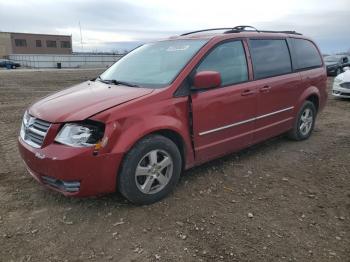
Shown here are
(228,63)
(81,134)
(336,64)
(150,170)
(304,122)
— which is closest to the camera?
(81,134)

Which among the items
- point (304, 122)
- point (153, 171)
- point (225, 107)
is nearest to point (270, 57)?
point (225, 107)

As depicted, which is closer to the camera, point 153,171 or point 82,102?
point 82,102

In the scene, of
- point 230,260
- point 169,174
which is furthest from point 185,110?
point 230,260

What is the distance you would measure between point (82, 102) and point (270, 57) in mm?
2836

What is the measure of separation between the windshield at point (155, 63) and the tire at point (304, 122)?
243 cm

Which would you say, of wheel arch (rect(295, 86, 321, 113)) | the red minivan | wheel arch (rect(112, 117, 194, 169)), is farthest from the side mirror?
wheel arch (rect(295, 86, 321, 113))

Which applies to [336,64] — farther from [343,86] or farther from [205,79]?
[205,79]

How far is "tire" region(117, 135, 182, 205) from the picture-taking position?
3445mm

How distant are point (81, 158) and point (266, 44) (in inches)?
126

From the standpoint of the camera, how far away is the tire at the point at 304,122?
5.80m

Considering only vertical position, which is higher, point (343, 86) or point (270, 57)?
point (270, 57)

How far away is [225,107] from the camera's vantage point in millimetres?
4266

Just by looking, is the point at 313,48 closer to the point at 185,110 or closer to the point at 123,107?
the point at 185,110

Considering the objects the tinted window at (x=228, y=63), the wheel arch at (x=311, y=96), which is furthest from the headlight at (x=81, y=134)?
the wheel arch at (x=311, y=96)
